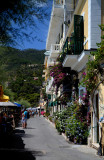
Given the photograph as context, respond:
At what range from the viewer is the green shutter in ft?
45.4

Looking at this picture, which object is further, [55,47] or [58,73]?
[55,47]

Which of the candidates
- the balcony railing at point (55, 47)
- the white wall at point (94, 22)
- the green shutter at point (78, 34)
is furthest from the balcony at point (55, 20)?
the white wall at point (94, 22)

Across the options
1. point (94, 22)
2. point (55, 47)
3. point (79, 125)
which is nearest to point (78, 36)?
point (94, 22)

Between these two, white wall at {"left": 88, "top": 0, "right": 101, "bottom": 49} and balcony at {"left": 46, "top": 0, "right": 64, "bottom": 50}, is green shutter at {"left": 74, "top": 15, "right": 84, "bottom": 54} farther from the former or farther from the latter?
balcony at {"left": 46, "top": 0, "right": 64, "bottom": 50}

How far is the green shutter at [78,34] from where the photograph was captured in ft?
45.4

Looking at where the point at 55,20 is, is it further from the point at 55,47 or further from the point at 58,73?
the point at 58,73

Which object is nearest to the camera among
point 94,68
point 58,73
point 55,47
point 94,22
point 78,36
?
point 94,68

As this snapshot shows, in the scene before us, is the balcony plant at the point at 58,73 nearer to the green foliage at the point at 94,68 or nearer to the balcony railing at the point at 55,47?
the green foliage at the point at 94,68

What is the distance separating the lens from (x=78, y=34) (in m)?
14.0

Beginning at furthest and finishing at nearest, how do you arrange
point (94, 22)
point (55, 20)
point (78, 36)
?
point (55, 20) → point (78, 36) → point (94, 22)

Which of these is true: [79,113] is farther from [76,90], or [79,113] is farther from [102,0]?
[102,0]

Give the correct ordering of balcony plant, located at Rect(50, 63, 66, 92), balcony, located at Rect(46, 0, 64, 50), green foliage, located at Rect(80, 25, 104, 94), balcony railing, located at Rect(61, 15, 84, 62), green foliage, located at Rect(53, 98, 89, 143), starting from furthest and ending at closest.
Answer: balcony, located at Rect(46, 0, 64, 50) < balcony plant, located at Rect(50, 63, 66, 92) < balcony railing, located at Rect(61, 15, 84, 62) < green foliage, located at Rect(53, 98, 89, 143) < green foliage, located at Rect(80, 25, 104, 94)

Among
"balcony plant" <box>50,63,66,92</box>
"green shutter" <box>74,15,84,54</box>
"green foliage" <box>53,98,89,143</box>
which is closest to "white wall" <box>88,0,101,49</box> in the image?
"green shutter" <box>74,15,84,54</box>

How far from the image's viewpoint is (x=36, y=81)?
10088 centimetres
